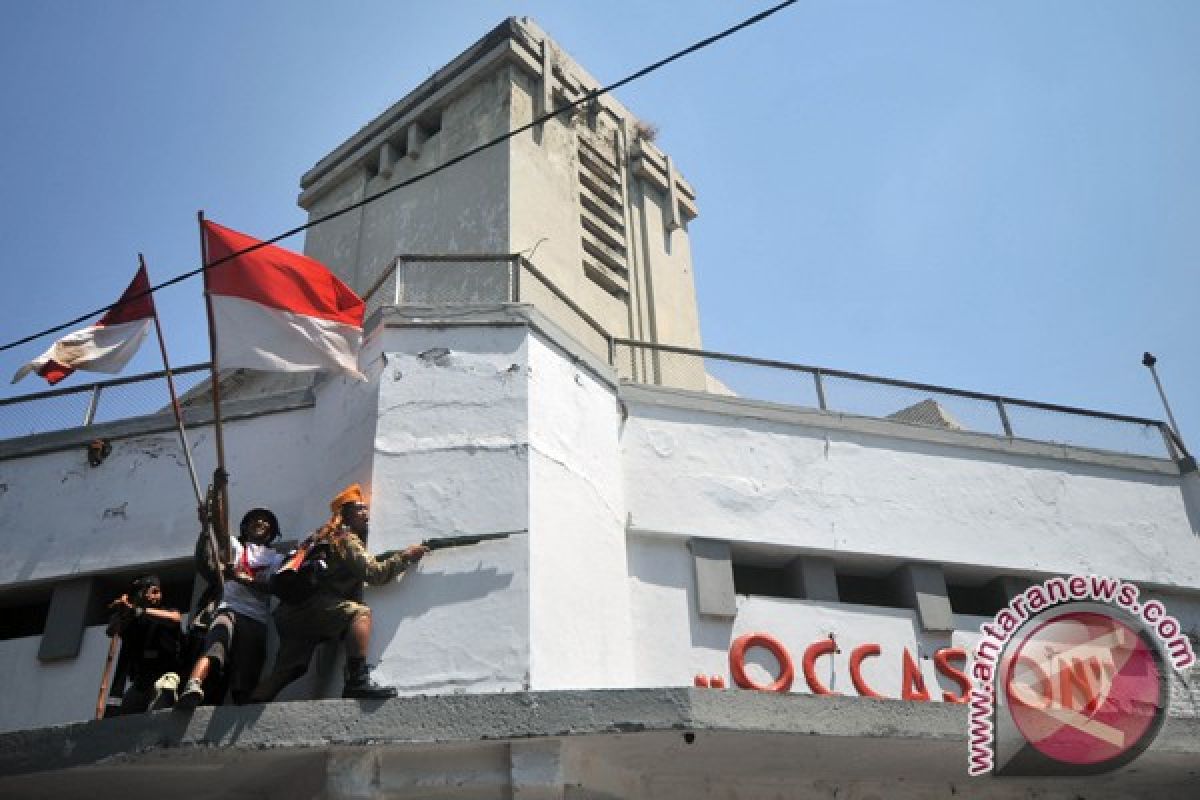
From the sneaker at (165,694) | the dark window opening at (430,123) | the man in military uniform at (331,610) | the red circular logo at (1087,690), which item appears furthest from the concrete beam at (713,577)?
the dark window opening at (430,123)

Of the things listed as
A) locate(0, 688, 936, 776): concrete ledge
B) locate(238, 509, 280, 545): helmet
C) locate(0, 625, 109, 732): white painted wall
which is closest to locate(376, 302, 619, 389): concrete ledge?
locate(238, 509, 280, 545): helmet

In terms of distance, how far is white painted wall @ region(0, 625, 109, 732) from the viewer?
9.85 metres

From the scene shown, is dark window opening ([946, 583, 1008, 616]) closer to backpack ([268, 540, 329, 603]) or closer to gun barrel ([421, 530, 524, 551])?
gun barrel ([421, 530, 524, 551])

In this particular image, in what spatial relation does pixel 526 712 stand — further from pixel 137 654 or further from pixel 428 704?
pixel 137 654

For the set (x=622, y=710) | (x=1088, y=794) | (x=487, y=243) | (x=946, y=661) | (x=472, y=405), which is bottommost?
(x=1088, y=794)

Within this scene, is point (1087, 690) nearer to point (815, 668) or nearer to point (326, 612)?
point (815, 668)

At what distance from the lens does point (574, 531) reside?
31.6ft

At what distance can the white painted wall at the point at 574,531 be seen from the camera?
8.88 metres

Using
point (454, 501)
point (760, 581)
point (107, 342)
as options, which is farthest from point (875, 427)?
point (107, 342)

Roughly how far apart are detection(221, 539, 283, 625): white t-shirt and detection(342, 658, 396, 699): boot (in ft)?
4.38

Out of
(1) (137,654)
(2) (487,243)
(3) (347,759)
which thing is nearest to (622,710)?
(3) (347,759)

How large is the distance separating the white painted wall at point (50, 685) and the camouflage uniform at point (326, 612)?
2312 mm

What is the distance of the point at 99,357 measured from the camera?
977cm

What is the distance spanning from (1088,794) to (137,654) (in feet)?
28.2
